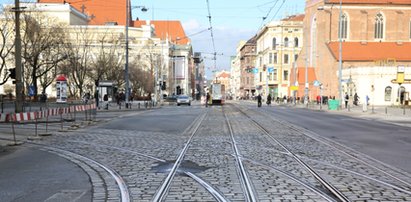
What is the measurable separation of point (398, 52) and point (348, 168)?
76.3m

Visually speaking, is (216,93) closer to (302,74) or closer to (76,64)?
(76,64)

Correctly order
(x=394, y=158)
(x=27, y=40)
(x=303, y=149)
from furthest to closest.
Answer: (x=27, y=40)
(x=303, y=149)
(x=394, y=158)

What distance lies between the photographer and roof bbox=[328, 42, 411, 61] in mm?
77125

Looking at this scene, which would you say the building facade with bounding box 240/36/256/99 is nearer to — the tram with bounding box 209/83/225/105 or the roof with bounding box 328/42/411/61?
the roof with bounding box 328/42/411/61

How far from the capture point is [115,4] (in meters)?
113

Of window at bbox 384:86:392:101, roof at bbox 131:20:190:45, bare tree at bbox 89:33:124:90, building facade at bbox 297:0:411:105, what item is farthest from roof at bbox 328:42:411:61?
roof at bbox 131:20:190:45

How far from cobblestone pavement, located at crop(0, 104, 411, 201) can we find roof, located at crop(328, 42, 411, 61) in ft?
209

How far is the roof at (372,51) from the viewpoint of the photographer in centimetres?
7712

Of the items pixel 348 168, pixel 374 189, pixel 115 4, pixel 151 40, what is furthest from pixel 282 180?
pixel 115 4

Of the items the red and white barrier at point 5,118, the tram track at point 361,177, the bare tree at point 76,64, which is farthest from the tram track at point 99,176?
the bare tree at point 76,64

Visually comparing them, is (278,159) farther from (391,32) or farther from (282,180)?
(391,32)

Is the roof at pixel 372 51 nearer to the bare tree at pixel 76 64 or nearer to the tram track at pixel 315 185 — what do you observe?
the bare tree at pixel 76 64

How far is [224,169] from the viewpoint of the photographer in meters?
10.2

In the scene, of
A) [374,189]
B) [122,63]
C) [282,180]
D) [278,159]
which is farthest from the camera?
[122,63]
